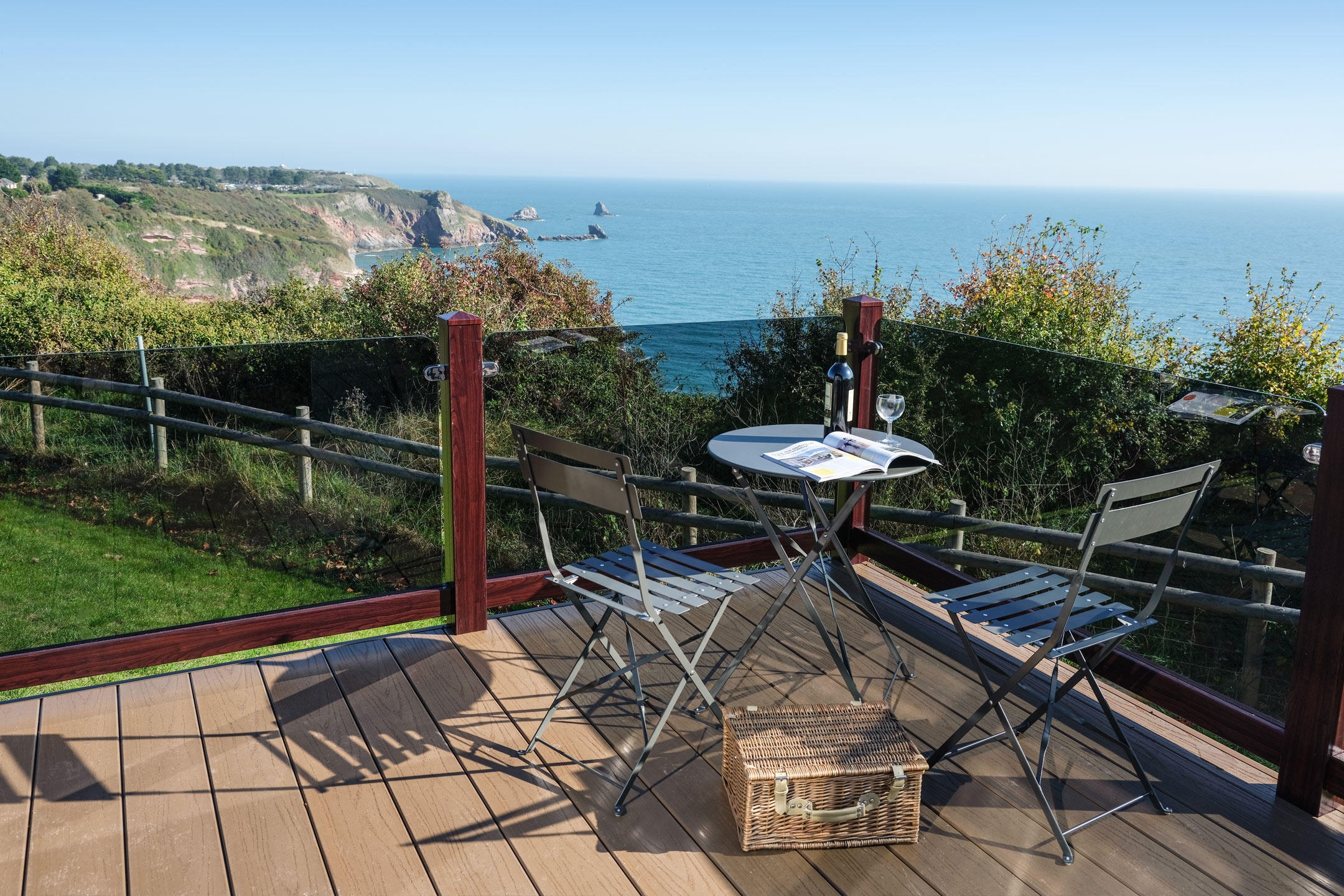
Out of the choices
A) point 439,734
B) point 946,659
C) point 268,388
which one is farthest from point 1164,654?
point 268,388

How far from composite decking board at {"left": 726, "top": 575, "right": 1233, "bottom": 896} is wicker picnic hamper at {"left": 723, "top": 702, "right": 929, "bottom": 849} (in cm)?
24

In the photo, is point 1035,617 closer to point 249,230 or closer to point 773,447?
point 773,447

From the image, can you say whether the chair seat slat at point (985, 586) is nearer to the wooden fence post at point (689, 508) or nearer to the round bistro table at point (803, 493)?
the round bistro table at point (803, 493)

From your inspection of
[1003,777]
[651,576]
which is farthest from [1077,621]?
[651,576]

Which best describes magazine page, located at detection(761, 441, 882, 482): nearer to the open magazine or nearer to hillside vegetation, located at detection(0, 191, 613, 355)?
the open magazine

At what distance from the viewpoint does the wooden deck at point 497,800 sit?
2.16 meters

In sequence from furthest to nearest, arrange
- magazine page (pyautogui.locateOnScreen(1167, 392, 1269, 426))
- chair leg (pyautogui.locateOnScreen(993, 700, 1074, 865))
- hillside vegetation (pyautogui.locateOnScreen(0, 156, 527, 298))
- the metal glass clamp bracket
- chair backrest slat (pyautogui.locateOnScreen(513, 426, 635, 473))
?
1. hillside vegetation (pyautogui.locateOnScreen(0, 156, 527, 298))
2. the metal glass clamp bracket
3. magazine page (pyautogui.locateOnScreen(1167, 392, 1269, 426))
4. chair backrest slat (pyautogui.locateOnScreen(513, 426, 635, 473))
5. chair leg (pyautogui.locateOnScreen(993, 700, 1074, 865))

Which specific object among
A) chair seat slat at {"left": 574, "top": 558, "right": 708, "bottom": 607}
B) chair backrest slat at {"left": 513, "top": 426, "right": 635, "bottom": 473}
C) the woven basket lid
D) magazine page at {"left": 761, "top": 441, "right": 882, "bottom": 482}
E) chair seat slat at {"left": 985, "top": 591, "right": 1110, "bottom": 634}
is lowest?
the woven basket lid

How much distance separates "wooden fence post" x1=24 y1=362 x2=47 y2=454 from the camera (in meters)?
2.93

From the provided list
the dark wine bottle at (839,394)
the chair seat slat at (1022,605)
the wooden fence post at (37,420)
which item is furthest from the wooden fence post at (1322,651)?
the wooden fence post at (37,420)

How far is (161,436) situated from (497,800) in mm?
1646

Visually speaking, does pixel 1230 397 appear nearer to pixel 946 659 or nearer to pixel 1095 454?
pixel 1095 454

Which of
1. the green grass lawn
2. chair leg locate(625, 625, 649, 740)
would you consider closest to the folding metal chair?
chair leg locate(625, 625, 649, 740)

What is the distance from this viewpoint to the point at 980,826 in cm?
238
